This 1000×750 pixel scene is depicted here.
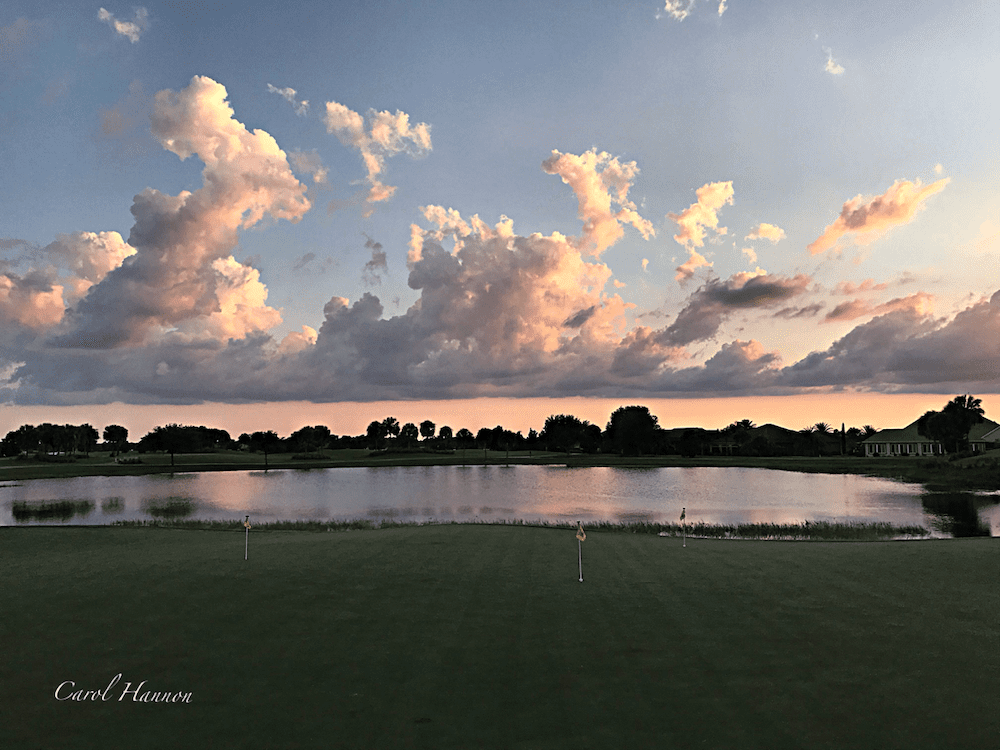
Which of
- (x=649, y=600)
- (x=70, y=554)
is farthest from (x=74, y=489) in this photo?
(x=649, y=600)

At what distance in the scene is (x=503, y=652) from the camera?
10359 mm

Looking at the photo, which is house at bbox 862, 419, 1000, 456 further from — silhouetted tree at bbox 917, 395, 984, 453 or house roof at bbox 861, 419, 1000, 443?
silhouetted tree at bbox 917, 395, 984, 453

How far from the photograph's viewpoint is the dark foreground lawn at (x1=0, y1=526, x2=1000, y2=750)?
25.0ft

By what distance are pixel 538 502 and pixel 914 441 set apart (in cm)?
14156

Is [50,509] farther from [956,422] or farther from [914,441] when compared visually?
[914,441]

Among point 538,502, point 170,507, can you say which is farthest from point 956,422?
point 170,507

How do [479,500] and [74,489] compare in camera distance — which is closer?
[479,500]

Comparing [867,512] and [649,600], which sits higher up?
[649,600]

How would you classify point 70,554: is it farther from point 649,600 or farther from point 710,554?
point 710,554

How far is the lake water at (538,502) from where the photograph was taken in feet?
164

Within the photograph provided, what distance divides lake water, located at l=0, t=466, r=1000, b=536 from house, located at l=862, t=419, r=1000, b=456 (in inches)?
2835

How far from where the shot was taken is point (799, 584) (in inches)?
604

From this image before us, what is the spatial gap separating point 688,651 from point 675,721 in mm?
2718

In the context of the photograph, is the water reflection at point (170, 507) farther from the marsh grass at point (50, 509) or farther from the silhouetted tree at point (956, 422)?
the silhouetted tree at point (956, 422)
